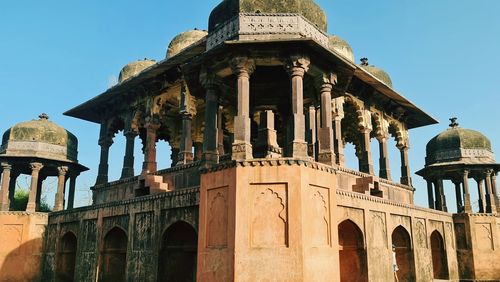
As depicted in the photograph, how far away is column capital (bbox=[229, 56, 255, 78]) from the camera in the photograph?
10.9 meters

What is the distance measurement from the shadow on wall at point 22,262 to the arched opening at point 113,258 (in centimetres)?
565

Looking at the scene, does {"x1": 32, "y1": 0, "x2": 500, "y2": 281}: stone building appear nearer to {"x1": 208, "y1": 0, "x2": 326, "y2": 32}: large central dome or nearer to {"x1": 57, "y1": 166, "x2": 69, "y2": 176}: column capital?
{"x1": 208, "y1": 0, "x2": 326, "y2": 32}: large central dome

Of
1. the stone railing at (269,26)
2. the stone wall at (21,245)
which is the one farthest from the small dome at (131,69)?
the stone railing at (269,26)

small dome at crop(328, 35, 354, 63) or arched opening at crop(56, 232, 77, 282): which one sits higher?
small dome at crop(328, 35, 354, 63)

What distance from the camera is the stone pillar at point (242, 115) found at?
10430mm

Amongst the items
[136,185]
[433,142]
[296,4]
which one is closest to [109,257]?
[136,185]

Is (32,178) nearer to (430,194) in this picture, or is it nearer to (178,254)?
(178,254)

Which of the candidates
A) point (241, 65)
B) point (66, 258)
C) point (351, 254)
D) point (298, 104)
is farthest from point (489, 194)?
point (66, 258)

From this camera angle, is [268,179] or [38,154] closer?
[268,179]

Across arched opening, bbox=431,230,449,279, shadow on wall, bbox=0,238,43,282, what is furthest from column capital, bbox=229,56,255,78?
shadow on wall, bbox=0,238,43,282

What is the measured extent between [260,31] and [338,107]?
6.61 meters

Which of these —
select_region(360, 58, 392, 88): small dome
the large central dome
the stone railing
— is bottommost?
the stone railing

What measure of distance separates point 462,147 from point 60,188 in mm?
20224

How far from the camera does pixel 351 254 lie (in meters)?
13.9
